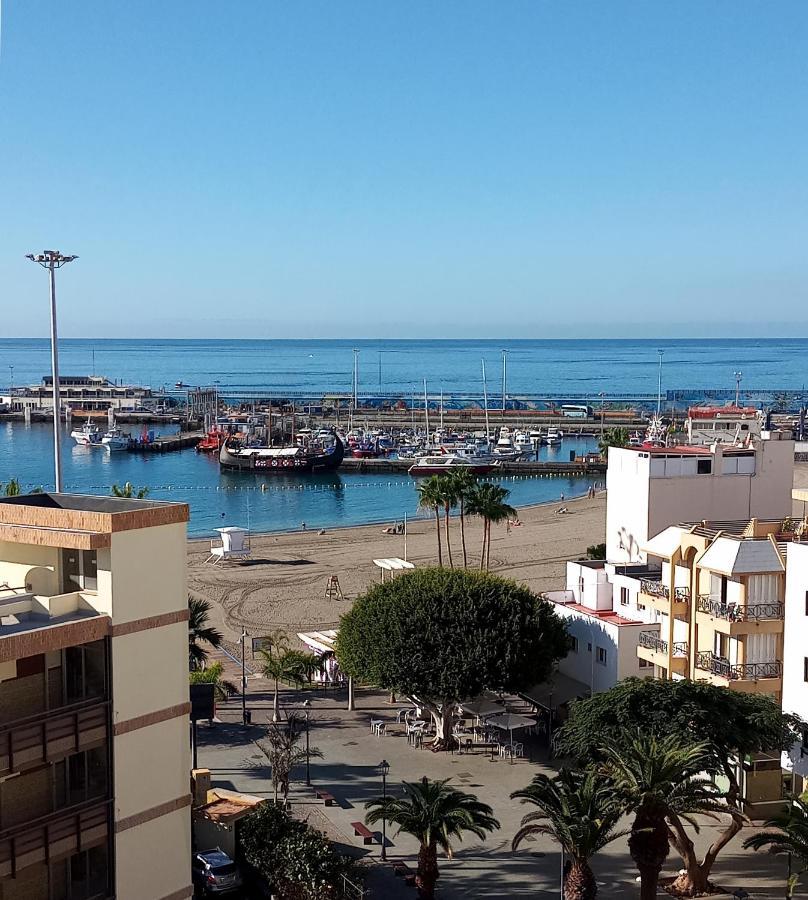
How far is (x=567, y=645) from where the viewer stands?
2791 centimetres

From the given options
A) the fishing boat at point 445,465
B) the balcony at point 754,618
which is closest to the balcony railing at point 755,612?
→ the balcony at point 754,618

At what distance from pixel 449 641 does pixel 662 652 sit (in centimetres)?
475

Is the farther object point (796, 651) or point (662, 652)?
point (662, 652)

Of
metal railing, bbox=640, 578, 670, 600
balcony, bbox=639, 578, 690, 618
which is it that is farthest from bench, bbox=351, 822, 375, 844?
metal railing, bbox=640, 578, 670, 600

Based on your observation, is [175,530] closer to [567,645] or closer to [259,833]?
[259,833]

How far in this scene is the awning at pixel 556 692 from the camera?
2852 cm

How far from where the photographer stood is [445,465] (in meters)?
102

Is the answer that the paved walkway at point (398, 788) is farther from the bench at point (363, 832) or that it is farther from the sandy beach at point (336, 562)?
the sandy beach at point (336, 562)

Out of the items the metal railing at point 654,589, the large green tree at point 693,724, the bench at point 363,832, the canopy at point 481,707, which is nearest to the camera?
the large green tree at point 693,724

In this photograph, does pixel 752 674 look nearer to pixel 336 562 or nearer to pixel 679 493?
pixel 679 493

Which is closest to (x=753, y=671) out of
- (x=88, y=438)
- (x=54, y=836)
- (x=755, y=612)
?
(x=755, y=612)

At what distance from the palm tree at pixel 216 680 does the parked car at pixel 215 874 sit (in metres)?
9.02

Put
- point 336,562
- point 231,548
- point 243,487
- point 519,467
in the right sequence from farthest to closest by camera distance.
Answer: point 519,467 < point 243,487 < point 336,562 < point 231,548

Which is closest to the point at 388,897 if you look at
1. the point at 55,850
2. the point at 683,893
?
the point at 683,893
